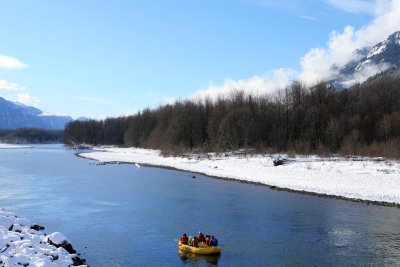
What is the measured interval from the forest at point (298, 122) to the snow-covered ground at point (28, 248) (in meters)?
51.4

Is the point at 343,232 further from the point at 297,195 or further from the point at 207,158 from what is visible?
the point at 207,158

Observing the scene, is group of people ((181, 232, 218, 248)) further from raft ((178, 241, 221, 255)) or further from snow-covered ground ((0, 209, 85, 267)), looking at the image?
snow-covered ground ((0, 209, 85, 267))

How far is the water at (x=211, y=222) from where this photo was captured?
21312mm

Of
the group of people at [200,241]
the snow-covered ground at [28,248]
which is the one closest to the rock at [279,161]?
the group of people at [200,241]

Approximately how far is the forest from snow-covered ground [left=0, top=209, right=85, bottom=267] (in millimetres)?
51427

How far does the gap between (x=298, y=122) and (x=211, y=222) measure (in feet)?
219

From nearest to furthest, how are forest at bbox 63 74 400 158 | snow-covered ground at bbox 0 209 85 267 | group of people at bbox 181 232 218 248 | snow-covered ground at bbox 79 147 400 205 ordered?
snow-covered ground at bbox 0 209 85 267
group of people at bbox 181 232 218 248
snow-covered ground at bbox 79 147 400 205
forest at bbox 63 74 400 158

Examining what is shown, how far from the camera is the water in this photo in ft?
69.9

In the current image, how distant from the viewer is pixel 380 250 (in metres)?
22.2

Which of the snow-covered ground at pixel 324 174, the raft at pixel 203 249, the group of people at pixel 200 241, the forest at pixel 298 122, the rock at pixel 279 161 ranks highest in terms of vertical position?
the forest at pixel 298 122

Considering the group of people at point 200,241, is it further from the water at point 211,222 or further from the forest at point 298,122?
the forest at point 298,122

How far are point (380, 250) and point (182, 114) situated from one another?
303ft

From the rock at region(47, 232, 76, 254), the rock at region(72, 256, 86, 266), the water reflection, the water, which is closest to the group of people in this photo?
the water reflection

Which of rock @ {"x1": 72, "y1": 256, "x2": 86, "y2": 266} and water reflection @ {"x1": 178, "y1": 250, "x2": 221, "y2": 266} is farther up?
rock @ {"x1": 72, "y1": 256, "x2": 86, "y2": 266}
